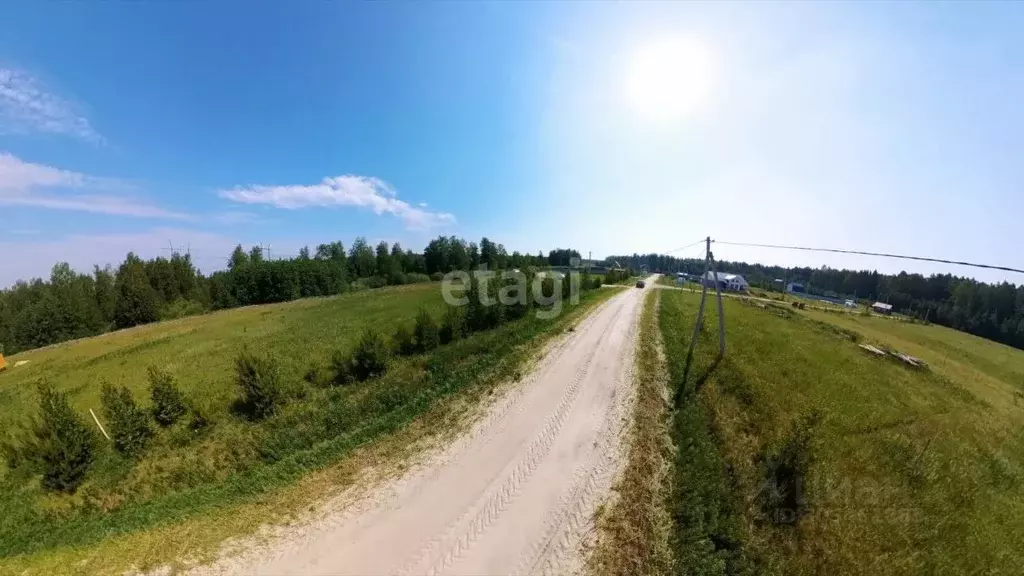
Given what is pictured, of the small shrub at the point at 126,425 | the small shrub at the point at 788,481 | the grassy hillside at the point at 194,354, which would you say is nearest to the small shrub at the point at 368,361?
the grassy hillside at the point at 194,354

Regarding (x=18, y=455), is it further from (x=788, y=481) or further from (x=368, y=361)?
(x=788, y=481)

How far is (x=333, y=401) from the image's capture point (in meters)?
15.1

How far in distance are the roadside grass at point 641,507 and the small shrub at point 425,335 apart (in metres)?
12.8

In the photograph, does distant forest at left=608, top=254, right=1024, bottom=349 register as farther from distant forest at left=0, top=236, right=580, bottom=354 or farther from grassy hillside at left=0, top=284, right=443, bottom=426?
distant forest at left=0, top=236, right=580, bottom=354

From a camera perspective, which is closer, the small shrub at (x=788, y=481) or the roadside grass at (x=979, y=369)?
the small shrub at (x=788, y=481)

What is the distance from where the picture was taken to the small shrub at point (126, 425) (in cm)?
1255

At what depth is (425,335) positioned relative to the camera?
70.2ft

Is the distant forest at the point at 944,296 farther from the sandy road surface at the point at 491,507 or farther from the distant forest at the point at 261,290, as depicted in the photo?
the sandy road surface at the point at 491,507

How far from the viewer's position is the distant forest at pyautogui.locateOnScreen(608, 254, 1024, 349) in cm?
7556

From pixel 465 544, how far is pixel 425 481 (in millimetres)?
2467

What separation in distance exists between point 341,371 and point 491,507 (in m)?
13.1

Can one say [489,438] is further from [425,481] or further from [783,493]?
[783,493]

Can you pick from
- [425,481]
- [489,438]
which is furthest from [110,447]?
[489,438]

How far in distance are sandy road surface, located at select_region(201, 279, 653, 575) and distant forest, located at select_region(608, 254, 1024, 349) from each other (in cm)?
3938
